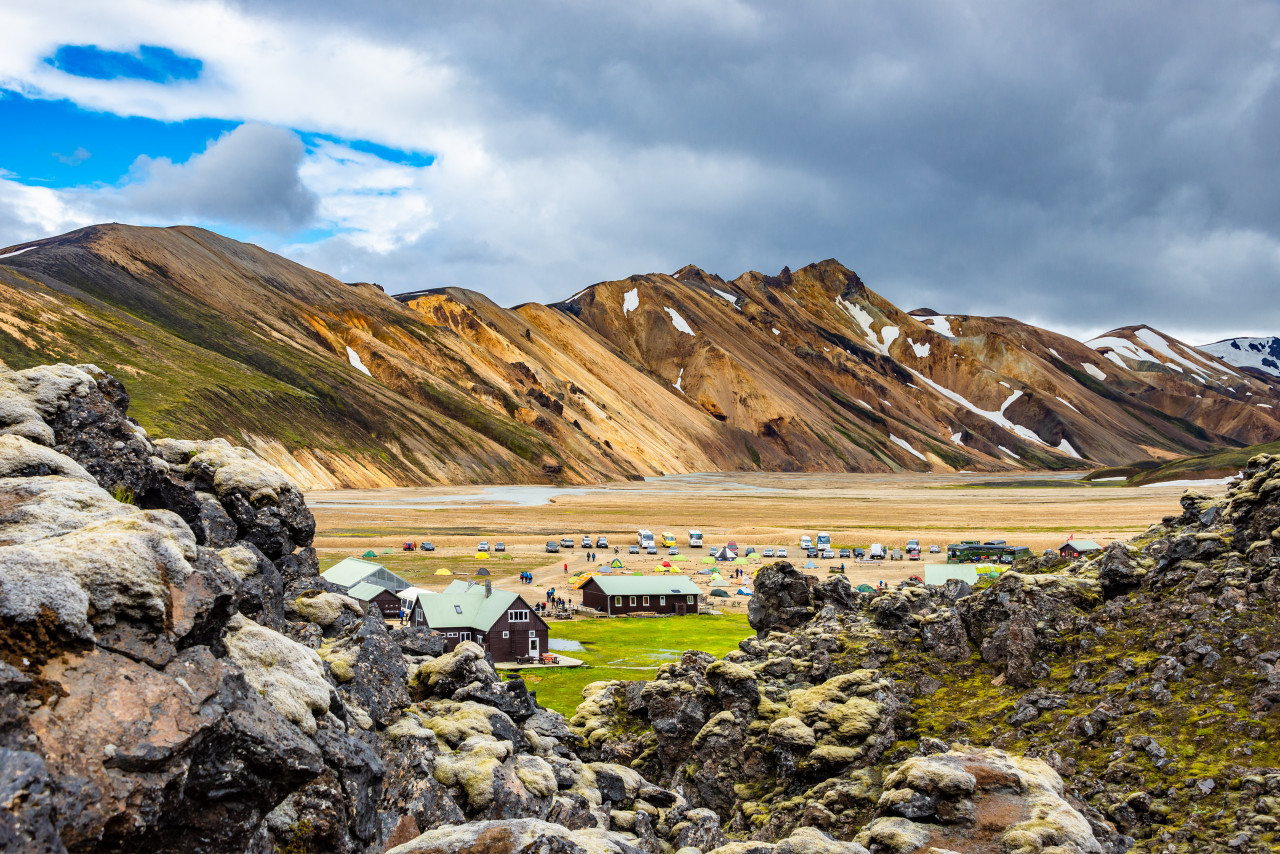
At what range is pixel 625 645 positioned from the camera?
213ft

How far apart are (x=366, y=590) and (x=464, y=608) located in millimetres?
9039

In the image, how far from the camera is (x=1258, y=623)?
78.6 ft

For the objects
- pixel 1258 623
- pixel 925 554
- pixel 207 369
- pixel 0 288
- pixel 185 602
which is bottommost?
pixel 925 554

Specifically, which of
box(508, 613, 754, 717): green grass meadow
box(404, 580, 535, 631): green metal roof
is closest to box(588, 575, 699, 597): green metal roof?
box(508, 613, 754, 717): green grass meadow

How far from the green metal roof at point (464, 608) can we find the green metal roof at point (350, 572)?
6968 millimetres

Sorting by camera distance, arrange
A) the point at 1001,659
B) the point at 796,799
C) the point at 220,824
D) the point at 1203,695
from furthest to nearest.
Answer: the point at 1001,659 < the point at 796,799 < the point at 1203,695 < the point at 220,824

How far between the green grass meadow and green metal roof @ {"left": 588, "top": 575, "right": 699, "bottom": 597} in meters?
3.51

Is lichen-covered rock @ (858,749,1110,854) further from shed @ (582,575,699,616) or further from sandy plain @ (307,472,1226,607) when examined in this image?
sandy plain @ (307,472,1226,607)

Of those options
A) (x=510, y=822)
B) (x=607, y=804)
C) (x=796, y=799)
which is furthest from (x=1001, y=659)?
(x=510, y=822)

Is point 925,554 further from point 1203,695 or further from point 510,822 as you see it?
point 510,822

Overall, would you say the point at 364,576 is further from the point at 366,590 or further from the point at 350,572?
the point at 366,590

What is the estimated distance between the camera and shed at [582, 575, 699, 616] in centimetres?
8100

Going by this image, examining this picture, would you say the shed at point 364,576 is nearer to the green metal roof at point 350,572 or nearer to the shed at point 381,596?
the green metal roof at point 350,572

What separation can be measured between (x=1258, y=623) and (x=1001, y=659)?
8003 mm
